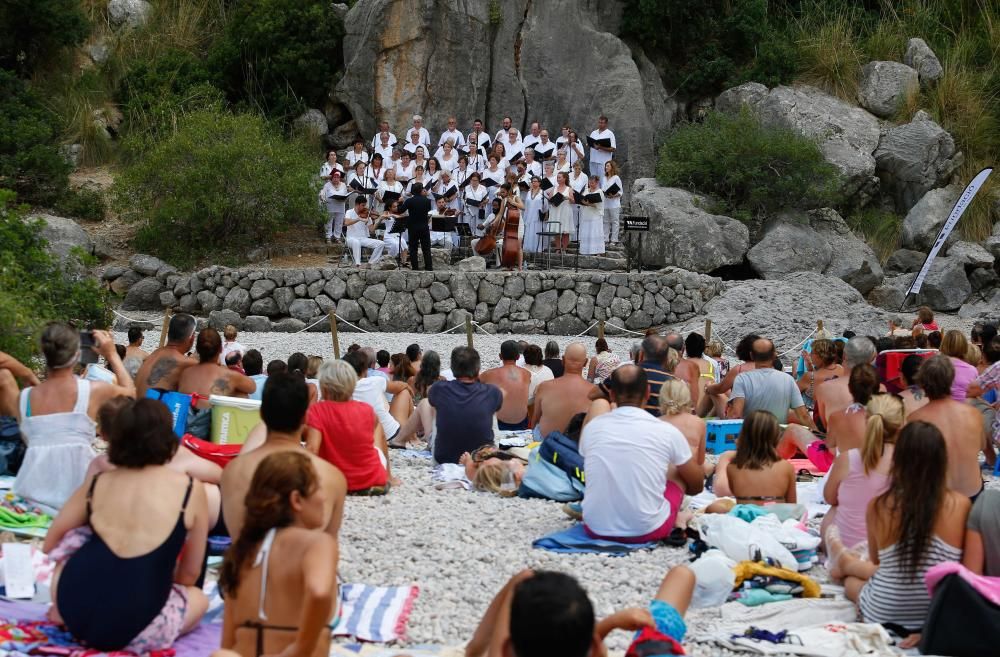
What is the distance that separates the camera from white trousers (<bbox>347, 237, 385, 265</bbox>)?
2109cm

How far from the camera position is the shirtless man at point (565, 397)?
8828mm

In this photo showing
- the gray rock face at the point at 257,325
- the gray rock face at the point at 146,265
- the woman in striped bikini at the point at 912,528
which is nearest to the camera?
the woman in striped bikini at the point at 912,528

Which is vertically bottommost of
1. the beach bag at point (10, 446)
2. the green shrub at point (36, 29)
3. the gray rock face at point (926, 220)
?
the beach bag at point (10, 446)

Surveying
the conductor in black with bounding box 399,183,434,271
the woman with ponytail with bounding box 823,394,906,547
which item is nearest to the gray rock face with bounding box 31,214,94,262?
the conductor in black with bounding box 399,183,434,271

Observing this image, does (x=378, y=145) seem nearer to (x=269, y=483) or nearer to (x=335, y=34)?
(x=335, y=34)

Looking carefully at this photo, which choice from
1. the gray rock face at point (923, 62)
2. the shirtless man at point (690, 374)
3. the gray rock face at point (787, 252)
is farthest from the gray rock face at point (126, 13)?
the shirtless man at point (690, 374)

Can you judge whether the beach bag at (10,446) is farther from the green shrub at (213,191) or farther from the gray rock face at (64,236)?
the green shrub at (213,191)

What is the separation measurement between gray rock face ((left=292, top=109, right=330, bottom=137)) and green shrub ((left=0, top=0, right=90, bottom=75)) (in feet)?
17.5

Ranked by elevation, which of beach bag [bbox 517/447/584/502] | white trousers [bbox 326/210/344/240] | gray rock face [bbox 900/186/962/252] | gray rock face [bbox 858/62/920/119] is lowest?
beach bag [bbox 517/447/584/502]

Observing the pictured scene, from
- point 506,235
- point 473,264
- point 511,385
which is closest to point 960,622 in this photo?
point 511,385

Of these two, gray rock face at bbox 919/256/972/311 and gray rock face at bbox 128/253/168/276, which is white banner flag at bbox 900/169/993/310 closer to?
gray rock face at bbox 919/256/972/311

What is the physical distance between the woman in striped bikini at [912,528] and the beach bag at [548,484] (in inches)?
102

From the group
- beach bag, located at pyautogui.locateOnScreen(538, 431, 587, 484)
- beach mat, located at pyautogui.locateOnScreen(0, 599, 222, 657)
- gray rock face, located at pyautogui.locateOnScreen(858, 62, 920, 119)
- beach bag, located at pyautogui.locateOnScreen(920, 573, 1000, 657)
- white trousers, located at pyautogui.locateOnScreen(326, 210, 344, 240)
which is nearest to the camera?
beach mat, located at pyautogui.locateOnScreen(0, 599, 222, 657)

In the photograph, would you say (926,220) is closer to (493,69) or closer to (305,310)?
(493,69)
